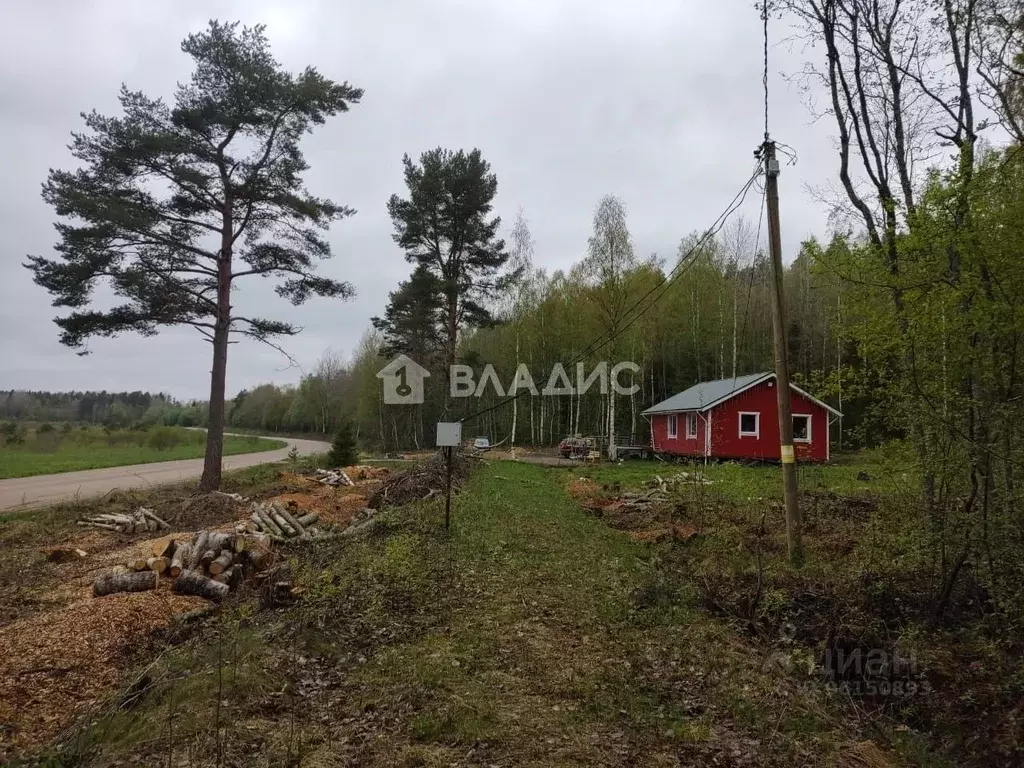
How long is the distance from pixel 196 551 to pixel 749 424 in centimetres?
2103

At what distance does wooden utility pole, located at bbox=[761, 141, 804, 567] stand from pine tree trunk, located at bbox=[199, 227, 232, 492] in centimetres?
1273

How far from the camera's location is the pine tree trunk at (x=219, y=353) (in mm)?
14555

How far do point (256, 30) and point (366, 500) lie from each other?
1167cm

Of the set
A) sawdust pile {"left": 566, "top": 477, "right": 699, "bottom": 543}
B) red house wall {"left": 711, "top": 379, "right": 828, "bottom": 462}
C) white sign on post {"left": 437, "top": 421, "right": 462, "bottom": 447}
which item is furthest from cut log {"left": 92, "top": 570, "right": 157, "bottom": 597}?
red house wall {"left": 711, "top": 379, "right": 828, "bottom": 462}

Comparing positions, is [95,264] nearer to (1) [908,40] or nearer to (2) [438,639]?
(2) [438,639]

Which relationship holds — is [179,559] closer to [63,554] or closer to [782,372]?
[63,554]

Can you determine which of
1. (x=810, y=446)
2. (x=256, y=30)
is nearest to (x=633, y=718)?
(x=256, y=30)

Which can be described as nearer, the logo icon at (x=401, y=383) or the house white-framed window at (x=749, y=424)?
the house white-framed window at (x=749, y=424)

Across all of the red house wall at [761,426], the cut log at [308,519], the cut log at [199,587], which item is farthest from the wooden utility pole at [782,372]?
the red house wall at [761,426]

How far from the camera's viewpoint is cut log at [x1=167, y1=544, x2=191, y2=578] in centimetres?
682

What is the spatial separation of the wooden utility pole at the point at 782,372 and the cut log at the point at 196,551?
698 centimetres

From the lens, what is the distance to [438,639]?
496cm

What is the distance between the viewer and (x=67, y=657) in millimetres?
4695

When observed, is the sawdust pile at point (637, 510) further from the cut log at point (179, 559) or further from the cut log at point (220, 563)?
the cut log at point (179, 559)
